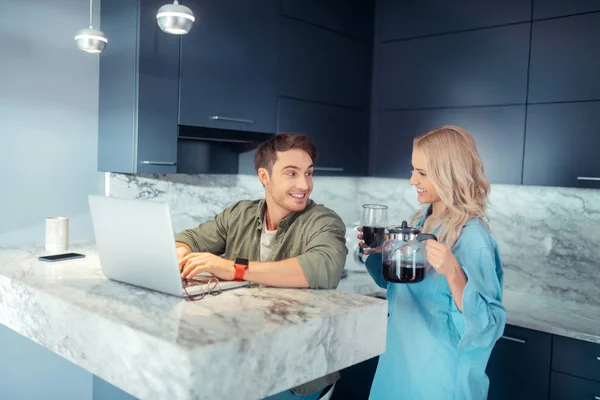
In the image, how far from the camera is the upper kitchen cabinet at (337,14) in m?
3.11

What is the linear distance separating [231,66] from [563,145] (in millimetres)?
1611

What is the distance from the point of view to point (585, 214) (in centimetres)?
298

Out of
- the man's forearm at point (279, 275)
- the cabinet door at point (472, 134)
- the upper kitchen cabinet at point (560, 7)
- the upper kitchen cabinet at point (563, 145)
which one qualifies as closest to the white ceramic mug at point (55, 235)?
the man's forearm at point (279, 275)

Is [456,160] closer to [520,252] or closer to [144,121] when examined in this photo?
[144,121]

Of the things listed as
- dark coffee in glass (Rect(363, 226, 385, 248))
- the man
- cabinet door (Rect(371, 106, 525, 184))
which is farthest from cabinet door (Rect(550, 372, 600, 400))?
the man

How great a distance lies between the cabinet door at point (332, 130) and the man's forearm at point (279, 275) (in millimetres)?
1557

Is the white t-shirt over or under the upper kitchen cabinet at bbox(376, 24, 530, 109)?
under

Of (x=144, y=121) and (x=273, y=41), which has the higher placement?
(x=273, y=41)

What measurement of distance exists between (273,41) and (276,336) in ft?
6.93

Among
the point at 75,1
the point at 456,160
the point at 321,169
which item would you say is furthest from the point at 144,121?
the point at 456,160

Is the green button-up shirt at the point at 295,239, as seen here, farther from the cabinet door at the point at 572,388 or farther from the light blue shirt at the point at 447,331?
the cabinet door at the point at 572,388

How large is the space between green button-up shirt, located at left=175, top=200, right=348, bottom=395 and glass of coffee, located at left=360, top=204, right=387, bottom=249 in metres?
0.12

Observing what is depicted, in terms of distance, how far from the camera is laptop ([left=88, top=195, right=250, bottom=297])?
54.8 inches

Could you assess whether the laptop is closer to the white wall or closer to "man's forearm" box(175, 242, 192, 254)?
"man's forearm" box(175, 242, 192, 254)
